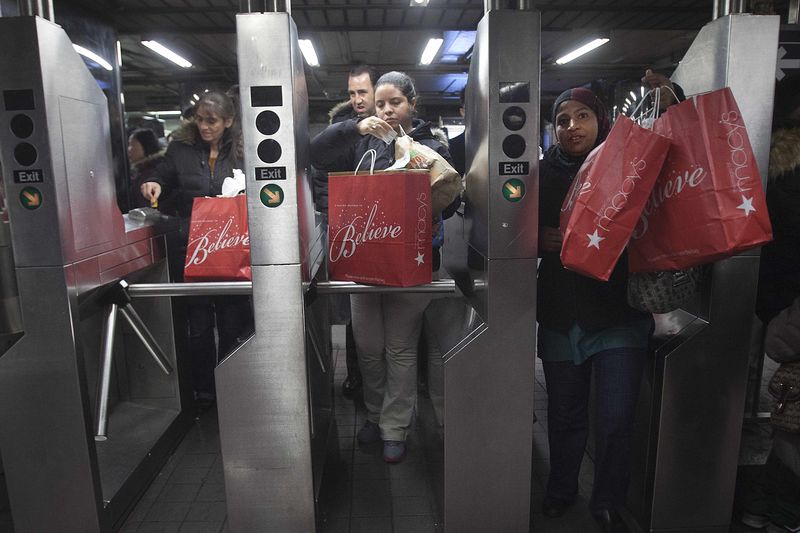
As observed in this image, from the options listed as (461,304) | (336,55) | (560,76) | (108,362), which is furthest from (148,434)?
(560,76)

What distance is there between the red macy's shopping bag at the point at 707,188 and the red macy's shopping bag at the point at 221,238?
1.14 meters

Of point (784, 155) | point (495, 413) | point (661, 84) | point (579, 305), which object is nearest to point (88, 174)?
point (495, 413)

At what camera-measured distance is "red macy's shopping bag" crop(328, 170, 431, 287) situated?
55.5 inches

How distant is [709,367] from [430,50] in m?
6.22

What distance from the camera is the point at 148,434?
7.15ft

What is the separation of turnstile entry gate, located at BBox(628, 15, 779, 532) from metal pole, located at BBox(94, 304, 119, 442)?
150 centimetres

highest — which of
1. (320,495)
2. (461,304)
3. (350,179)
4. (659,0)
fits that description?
(659,0)

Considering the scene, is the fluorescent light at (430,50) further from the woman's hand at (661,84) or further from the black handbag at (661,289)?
the black handbag at (661,289)

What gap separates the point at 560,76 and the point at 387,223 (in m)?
8.38

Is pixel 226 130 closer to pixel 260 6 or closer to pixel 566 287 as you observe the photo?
pixel 260 6

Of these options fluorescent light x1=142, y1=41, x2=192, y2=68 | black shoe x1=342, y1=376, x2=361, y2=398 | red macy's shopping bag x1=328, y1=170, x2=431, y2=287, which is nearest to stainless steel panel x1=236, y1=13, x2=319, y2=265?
red macy's shopping bag x1=328, y1=170, x2=431, y2=287

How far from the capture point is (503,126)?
1330mm

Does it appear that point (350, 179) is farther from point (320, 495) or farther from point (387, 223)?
point (320, 495)

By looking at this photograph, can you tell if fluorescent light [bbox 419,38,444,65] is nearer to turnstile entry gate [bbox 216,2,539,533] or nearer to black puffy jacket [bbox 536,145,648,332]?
black puffy jacket [bbox 536,145,648,332]
